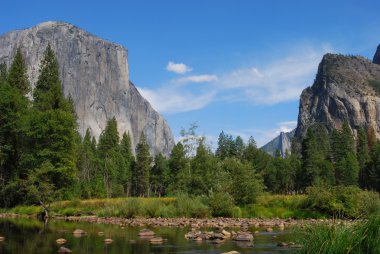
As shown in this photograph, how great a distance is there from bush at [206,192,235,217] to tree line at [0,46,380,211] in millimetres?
291

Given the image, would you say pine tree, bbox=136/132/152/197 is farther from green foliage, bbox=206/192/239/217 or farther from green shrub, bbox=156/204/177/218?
green foliage, bbox=206/192/239/217

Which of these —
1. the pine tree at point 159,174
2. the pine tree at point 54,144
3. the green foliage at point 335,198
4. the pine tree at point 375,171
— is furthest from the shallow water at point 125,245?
the pine tree at point 159,174

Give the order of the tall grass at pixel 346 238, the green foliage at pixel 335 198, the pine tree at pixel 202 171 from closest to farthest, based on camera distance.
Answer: the tall grass at pixel 346 238
the green foliage at pixel 335 198
the pine tree at pixel 202 171

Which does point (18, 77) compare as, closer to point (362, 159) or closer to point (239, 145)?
point (239, 145)

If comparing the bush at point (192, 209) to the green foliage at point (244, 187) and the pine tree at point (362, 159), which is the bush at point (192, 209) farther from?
the pine tree at point (362, 159)

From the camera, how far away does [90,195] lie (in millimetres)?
62500

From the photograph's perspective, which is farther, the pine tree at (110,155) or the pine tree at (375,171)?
the pine tree at (110,155)

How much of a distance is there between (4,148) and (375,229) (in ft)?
152

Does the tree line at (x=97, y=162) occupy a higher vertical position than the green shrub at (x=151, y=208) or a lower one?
higher

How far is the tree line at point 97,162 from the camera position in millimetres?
41875

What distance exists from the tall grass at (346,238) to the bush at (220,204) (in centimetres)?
2679

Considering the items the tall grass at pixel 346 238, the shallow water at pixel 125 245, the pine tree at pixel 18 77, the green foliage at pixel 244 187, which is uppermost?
the pine tree at pixel 18 77

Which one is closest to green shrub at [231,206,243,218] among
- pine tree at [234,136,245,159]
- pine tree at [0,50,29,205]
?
pine tree at [0,50,29,205]

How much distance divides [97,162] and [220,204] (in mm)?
52529
